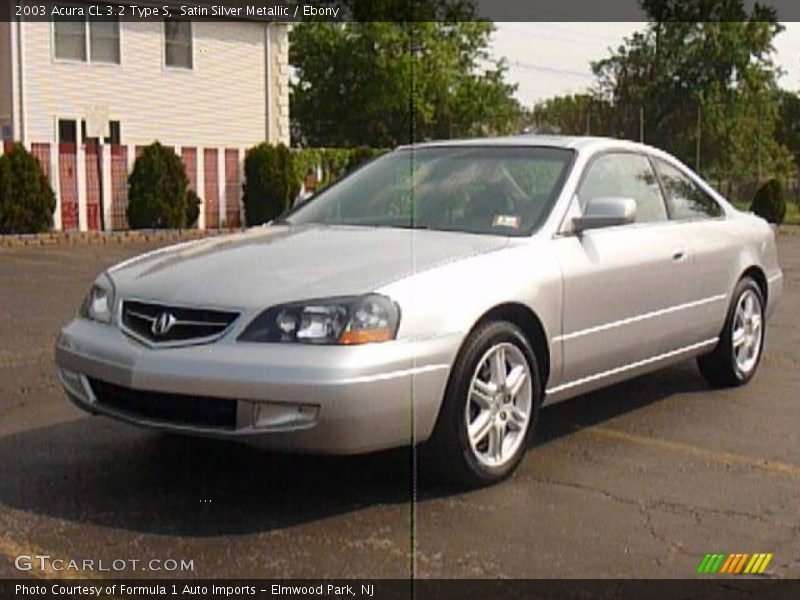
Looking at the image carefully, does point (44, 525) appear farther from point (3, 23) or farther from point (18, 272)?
point (3, 23)

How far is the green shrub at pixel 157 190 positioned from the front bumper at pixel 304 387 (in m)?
14.7

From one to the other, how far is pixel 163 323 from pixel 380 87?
26605 millimetres

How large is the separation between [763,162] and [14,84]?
1729 cm

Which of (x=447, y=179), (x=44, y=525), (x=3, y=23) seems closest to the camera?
(x=44, y=525)

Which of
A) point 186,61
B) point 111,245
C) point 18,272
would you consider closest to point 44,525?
point 18,272

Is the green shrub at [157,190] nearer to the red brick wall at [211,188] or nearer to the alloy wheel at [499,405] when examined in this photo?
the red brick wall at [211,188]

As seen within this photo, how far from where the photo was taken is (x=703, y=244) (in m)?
5.98

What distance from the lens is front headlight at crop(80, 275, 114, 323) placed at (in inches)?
175

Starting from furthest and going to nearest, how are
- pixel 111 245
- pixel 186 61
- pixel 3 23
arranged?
pixel 186 61 → pixel 3 23 → pixel 111 245

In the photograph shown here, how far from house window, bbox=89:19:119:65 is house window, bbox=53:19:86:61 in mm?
216

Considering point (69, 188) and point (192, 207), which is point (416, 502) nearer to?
point (69, 188)

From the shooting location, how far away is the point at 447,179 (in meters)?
5.31

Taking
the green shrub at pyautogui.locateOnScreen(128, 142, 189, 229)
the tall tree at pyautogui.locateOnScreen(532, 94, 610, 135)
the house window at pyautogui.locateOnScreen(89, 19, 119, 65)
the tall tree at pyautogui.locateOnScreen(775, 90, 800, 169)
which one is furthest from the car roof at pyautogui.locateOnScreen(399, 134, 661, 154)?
the house window at pyautogui.locateOnScreen(89, 19, 119, 65)
